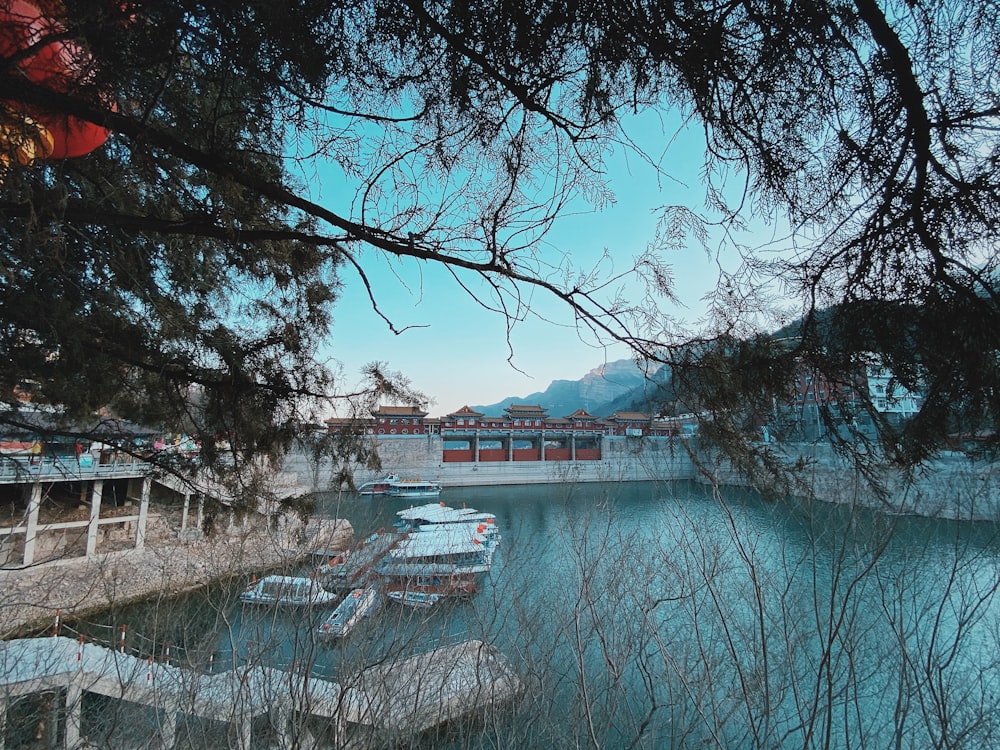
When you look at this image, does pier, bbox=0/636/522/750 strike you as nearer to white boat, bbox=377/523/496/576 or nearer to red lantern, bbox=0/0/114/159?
white boat, bbox=377/523/496/576

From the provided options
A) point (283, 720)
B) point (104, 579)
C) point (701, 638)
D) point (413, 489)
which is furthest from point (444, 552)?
point (413, 489)

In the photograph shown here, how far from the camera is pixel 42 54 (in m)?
0.77

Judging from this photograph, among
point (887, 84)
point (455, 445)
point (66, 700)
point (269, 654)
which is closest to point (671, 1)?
point (887, 84)

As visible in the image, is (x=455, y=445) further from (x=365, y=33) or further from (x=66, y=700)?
(x=365, y=33)

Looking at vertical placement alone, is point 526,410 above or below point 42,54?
above

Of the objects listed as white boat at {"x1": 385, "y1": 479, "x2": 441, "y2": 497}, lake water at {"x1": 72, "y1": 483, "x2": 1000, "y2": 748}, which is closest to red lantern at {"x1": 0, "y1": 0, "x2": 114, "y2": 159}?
lake water at {"x1": 72, "y1": 483, "x2": 1000, "y2": 748}

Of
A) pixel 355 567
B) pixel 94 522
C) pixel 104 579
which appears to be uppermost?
pixel 355 567

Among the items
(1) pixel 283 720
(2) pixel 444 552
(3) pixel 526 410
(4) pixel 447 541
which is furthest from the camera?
(3) pixel 526 410

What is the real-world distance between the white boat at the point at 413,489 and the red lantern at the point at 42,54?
1915 centimetres

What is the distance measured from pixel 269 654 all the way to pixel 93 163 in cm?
337

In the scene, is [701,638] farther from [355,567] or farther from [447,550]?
[447,550]

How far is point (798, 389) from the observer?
918 millimetres

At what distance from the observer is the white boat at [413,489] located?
1953 centimetres

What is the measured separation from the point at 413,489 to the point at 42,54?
20509mm
